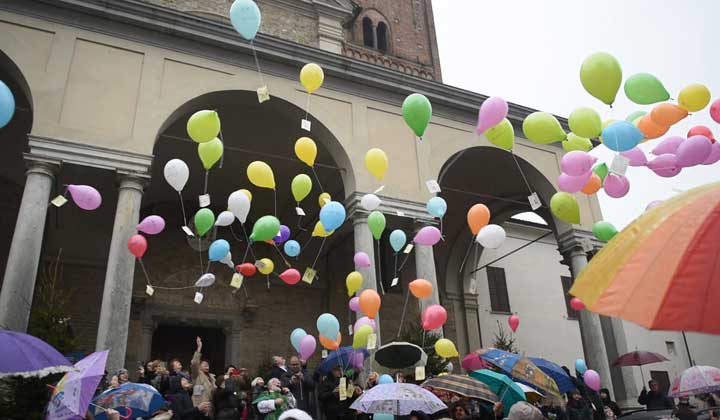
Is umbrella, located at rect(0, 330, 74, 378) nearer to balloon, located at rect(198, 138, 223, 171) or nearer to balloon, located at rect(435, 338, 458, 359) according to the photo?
balloon, located at rect(198, 138, 223, 171)

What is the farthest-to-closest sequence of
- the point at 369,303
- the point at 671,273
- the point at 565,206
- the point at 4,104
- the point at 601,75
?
the point at 565,206
the point at 369,303
the point at 601,75
the point at 4,104
the point at 671,273

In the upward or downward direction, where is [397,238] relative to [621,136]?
downward

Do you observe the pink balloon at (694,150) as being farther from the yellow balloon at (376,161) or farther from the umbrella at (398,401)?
the umbrella at (398,401)

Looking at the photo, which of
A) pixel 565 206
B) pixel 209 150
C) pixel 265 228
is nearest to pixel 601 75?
pixel 565 206

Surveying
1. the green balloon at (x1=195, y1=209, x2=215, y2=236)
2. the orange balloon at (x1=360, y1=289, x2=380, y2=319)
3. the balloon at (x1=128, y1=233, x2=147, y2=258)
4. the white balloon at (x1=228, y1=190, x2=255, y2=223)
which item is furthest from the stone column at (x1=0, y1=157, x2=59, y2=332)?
the orange balloon at (x1=360, y1=289, x2=380, y2=319)

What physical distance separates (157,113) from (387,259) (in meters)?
7.61

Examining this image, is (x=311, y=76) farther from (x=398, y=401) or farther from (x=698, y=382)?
(x=698, y=382)

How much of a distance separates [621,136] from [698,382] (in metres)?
3.61

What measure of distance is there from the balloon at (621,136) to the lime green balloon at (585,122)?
28cm

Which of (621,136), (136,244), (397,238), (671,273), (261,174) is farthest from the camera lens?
(397,238)

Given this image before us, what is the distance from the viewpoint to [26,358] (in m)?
4.52

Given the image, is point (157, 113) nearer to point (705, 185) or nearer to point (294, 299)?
point (294, 299)

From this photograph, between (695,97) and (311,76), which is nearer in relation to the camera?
(695,97)

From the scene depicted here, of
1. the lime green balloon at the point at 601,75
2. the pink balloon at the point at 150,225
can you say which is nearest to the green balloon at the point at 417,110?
the lime green balloon at the point at 601,75
